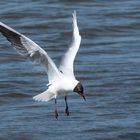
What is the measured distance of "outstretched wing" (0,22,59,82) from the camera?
10.2 m

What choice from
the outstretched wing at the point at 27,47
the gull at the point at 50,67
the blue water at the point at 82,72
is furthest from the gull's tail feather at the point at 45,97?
the blue water at the point at 82,72

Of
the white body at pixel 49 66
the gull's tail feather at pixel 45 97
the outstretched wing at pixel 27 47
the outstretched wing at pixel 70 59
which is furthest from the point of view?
the outstretched wing at pixel 70 59

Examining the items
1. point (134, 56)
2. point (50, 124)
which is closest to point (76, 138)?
point (50, 124)

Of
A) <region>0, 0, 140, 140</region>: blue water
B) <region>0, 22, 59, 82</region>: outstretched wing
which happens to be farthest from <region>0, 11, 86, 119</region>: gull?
<region>0, 0, 140, 140</region>: blue water

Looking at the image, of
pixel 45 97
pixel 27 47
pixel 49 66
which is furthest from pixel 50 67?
pixel 27 47

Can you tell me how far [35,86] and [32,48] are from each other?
356cm

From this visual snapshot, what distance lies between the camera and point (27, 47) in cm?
1036

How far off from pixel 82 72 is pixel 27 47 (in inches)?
172

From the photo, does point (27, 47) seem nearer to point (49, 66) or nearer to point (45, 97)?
point (49, 66)

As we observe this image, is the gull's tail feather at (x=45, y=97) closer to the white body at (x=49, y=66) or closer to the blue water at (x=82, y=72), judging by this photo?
the white body at (x=49, y=66)

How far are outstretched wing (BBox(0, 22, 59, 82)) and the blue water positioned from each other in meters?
1.08

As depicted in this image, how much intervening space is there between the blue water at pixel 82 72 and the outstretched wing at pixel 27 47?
1079 mm

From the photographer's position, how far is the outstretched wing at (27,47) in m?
10.2

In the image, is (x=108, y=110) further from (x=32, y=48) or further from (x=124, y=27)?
(x=124, y=27)
